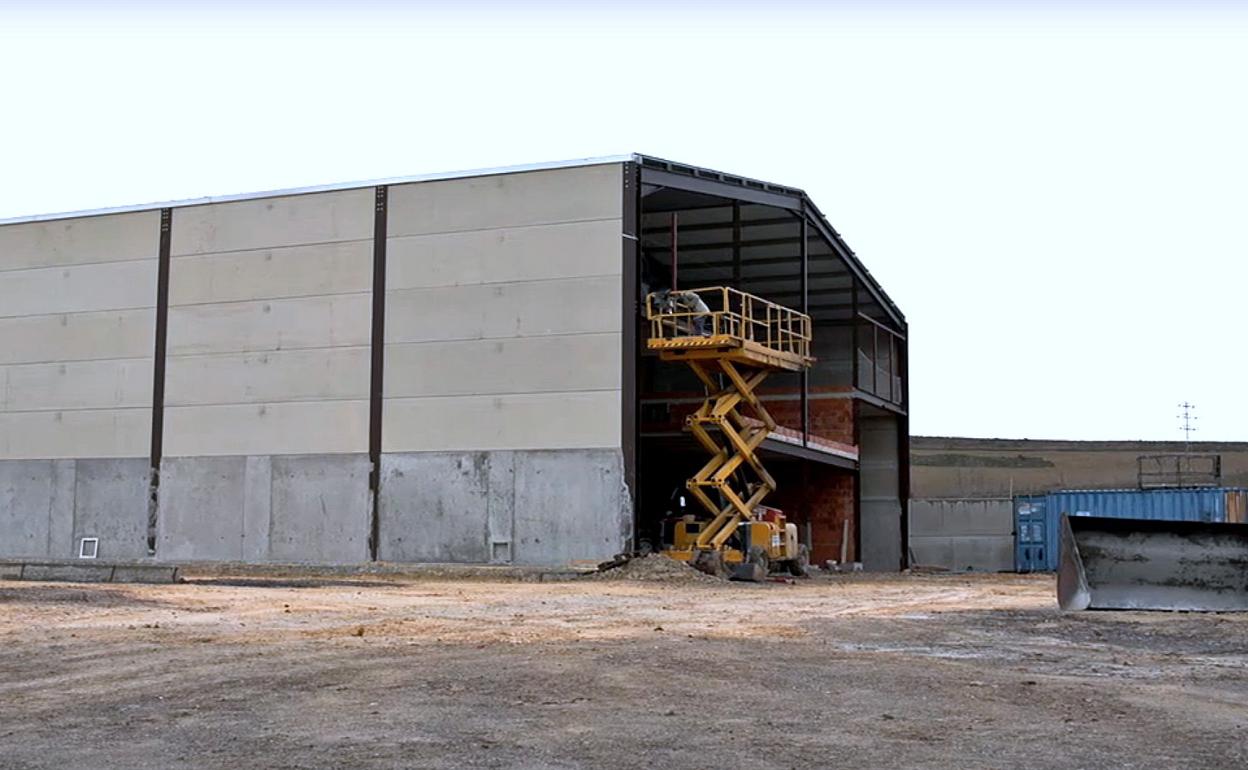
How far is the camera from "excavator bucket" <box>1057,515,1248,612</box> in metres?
18.6

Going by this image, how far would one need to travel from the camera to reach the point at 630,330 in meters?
31.9

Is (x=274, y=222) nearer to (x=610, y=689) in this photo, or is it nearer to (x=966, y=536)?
(x=610, y=689)

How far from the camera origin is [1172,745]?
8.05m

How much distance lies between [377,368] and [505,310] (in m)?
3.67

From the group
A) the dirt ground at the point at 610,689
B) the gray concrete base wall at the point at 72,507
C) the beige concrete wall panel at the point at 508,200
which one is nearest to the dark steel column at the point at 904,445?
the beige concrete wall panel at the point at 508,200

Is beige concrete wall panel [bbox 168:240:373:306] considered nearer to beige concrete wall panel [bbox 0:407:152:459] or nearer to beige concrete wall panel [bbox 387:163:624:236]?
beige concrete wall panel [bbox 387:163:624:236]

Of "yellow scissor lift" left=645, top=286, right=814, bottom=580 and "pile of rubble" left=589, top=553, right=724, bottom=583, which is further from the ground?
"yellow scissor lift" left=645, top=286, right=814, bottom=580

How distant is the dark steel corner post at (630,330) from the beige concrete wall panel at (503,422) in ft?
0.80

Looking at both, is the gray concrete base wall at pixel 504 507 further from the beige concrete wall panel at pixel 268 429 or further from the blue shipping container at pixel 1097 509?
the blue shipping container at pixel 1097 509

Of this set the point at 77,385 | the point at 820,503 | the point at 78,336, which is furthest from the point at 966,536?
the point at 78,336

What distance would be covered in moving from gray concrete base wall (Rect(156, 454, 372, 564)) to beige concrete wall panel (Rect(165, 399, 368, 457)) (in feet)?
0.85

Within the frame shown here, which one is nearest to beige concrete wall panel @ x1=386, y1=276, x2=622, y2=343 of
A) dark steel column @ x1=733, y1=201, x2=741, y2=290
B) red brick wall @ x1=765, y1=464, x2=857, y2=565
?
dark steel column @ x1=733, y1=201, x2=741, y2=290

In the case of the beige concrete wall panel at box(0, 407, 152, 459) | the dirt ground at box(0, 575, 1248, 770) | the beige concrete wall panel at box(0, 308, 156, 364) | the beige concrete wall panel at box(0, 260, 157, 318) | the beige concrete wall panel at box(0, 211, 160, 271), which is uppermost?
the beige concrete wall panel at box(0, 211, 160, 271)

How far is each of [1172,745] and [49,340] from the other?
35737 mm
